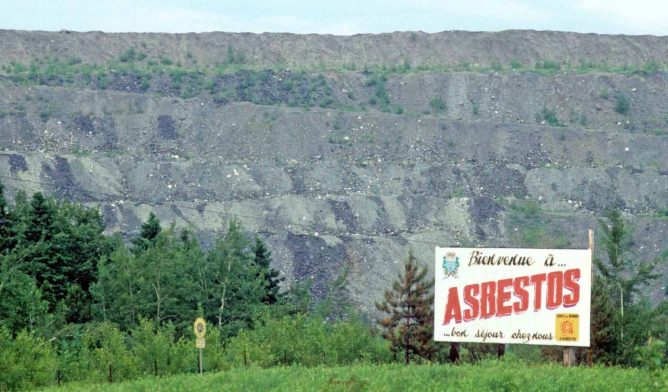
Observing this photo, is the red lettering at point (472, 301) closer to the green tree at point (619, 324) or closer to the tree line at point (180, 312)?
the tree line at point (180, 312)

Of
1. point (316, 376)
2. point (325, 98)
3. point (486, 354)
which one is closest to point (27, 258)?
point (486, 354)

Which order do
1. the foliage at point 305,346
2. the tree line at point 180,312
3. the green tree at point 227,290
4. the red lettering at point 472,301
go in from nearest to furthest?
the red lettering at point 472,301 < the tree line at point 180,312 < the foliage at point 305,346 < the green tree at point 227,290

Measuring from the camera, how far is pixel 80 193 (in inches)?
3610

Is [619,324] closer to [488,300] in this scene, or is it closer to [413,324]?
[488,300]

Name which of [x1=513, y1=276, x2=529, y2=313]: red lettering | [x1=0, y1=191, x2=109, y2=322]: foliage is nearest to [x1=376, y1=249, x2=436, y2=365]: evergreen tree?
[x1=513, y1=276, x2=529, y2=313]: red lettering

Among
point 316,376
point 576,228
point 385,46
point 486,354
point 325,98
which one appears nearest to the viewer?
point 316,376

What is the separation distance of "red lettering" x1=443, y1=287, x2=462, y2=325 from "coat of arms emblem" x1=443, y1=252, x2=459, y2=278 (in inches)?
17.5

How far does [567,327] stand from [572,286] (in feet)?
3.86

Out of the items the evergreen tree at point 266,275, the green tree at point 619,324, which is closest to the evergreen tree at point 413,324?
the green tree at point 619,324

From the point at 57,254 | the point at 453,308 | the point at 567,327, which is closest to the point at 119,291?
the point at 57,254

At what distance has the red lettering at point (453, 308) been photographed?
4238cm

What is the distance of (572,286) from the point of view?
41.2 meters

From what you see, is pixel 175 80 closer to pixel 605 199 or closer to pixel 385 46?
pixel 385 46

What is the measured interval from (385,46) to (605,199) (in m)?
46.9
